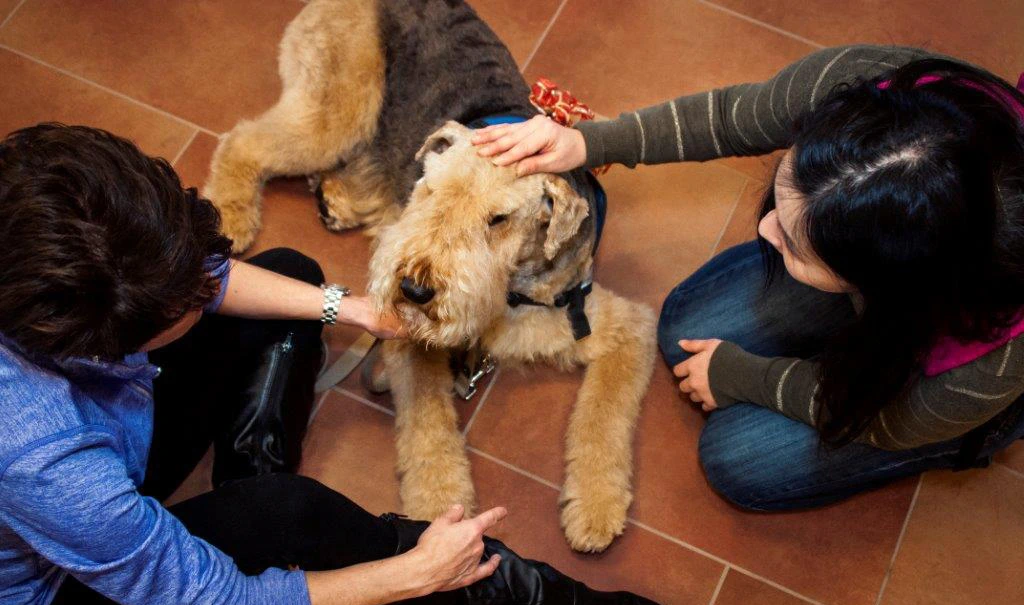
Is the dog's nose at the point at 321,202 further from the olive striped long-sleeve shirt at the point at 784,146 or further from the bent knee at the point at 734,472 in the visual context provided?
the bent knee at the point at 734,472

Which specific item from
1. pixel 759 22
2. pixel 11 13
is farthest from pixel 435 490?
pixel 11 13

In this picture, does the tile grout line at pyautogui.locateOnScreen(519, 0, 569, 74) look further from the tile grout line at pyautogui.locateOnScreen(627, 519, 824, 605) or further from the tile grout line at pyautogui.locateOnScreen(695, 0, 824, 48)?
the tile grout line at pyautogui.locateOnScreen(627, 519, 824, 605)

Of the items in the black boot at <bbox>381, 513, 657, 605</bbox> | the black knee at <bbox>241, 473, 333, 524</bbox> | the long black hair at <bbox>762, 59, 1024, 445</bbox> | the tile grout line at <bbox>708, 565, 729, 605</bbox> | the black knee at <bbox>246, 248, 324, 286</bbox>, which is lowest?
the tile grout line at <bbox>708, 565, 729, 605</bbox>

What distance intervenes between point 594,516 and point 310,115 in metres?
1.53

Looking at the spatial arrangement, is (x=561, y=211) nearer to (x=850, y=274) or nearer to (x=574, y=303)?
(x=574, y=303)

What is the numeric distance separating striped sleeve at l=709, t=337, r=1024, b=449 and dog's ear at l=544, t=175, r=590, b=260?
24.8 inches

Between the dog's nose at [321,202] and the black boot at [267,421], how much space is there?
2.18 ft

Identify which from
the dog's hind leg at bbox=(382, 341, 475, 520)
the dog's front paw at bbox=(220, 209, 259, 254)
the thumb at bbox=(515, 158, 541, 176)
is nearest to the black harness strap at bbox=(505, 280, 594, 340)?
the dog's hind leg at bbox=(382, 341, 475, 520)

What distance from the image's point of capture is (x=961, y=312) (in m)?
1.70

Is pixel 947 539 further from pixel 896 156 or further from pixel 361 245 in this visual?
pixel 361 245

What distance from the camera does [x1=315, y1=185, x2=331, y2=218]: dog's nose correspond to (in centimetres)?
296

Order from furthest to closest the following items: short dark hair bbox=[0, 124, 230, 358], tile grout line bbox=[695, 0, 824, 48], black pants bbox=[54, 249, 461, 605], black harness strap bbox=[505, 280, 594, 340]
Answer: tile grout line bbox=[695, 0, 824, 48]
black harness strap bbox=[505, 280, 594, 340]
black pants bbox=[54, 249, 461, 605]
short dark hair bbox=[0, 124, 230, 358]

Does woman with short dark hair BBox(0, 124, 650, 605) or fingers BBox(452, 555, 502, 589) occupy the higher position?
woman with short dark hair BBox(0, 124, 650, 605)

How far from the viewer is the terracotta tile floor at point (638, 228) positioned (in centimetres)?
255
